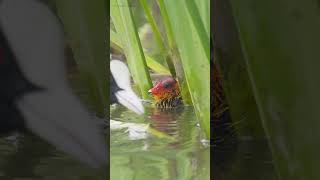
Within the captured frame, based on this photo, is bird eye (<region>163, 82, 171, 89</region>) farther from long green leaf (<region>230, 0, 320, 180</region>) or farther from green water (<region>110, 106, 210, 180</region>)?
long green leaf (<region>230, 0, 320, 180</region>)

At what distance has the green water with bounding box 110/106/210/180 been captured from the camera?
18.9 inches

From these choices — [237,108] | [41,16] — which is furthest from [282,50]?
[41,16]

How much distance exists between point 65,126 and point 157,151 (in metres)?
0.11

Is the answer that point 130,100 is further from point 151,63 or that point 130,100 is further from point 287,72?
point 287,72

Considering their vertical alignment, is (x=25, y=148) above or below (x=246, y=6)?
below

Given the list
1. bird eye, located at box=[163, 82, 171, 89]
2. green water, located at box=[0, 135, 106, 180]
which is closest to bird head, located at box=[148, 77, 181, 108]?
bird eye, located at box=[163, 82, 171, 89]

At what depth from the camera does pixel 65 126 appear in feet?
1.54

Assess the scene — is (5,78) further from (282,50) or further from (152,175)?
(282,50)

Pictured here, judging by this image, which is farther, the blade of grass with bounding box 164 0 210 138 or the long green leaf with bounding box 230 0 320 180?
the blade of grass with bounding box 164 0 210 138

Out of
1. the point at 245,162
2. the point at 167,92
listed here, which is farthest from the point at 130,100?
the point at 245,162

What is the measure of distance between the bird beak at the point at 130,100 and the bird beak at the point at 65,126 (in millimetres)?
43

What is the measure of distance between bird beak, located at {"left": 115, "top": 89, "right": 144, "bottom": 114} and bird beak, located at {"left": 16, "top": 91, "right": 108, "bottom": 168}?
4cm

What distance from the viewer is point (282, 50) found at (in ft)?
0.90

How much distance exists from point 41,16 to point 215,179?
271mm
